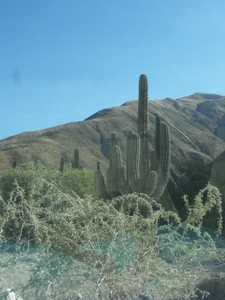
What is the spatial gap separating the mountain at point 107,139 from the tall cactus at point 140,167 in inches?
611

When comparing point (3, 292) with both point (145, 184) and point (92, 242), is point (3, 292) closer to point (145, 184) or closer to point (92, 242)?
point (92, 242)

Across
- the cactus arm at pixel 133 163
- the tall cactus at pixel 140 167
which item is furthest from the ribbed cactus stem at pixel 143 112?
the cactus arm at pixel 133 163

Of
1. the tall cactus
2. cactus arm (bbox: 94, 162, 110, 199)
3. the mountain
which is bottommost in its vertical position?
the mountain

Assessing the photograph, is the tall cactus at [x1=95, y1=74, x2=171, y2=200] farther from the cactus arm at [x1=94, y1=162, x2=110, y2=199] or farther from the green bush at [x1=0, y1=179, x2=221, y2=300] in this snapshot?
the green bush at [x1=0, y1=179, x2=221, y2=300]

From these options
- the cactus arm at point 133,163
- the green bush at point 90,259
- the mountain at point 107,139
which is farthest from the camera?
the mountain at point 107,139

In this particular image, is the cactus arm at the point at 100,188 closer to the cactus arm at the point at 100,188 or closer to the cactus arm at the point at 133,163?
the cactus arm at the point at 100,188

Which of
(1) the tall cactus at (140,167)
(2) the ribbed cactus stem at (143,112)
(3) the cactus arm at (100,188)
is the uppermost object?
(2) the ribbed cactus stem at (143,112)

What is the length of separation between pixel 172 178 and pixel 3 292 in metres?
27.0

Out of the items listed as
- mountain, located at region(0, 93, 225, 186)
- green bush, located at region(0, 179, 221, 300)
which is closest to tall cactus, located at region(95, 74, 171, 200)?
green bush, located at region(0, 179, 221, 300)

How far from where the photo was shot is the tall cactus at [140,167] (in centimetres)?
1479

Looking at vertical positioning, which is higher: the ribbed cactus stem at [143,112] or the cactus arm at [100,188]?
the ribbed cactus stem at [143,112]

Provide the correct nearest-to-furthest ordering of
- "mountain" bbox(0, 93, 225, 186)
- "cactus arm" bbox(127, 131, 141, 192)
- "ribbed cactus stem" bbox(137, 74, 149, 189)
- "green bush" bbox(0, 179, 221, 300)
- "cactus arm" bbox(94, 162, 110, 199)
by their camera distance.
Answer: "green bush" bbox(0, 179, 221, 300) < "cactus arm" bbox(127, 131, 141, 192) < "ribbed cactus stem" bbox(137, 74, 149, 189) < "cactus arm" bbox(94, 162, 110, 199) < "mountain" bbox(0, 93, 225, 186)

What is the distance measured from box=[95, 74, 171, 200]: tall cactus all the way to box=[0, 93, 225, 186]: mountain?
15508mm

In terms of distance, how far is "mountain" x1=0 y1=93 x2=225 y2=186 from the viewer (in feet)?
150
